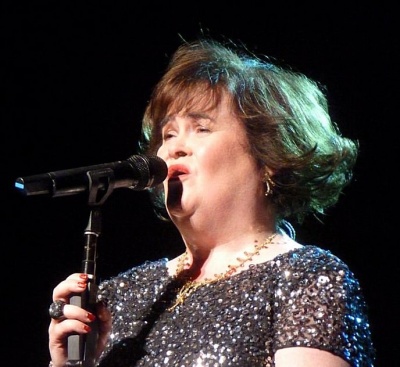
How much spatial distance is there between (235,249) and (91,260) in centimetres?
44

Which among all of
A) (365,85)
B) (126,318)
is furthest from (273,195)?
(365,85)

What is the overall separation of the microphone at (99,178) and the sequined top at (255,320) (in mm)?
322

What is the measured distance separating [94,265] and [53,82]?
5.25 ft

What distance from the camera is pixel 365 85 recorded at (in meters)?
2.74

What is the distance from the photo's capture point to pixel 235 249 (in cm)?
196

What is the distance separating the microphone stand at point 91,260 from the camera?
162cm

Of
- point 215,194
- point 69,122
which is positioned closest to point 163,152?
point 215,194

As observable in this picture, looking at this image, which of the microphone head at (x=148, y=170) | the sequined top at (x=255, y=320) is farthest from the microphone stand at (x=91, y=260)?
the sequined top at (x=255, y=320)

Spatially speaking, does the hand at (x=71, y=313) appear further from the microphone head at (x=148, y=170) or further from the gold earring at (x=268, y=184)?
the gold earring at (x=268, y=184)

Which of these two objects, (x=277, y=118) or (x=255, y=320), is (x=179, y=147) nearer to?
(x=277, y=118)

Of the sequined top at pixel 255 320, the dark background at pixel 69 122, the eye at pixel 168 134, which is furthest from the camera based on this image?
the dark background at pixel 69 122

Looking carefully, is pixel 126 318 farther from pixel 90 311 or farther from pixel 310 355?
pixel 310 355

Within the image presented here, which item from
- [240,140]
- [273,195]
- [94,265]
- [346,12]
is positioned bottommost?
[94,265]

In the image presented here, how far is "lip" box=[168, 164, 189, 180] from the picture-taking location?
1926 millimetres
